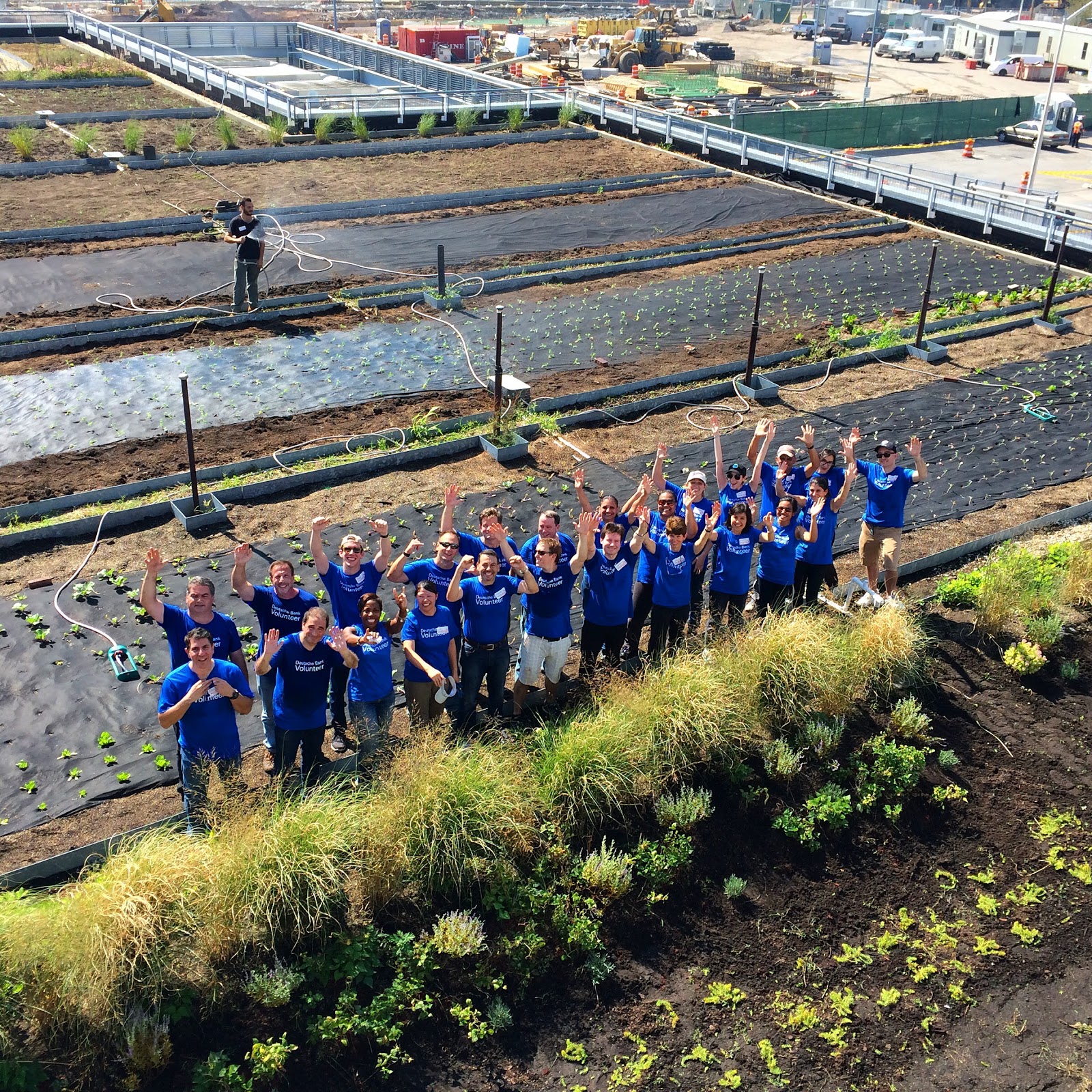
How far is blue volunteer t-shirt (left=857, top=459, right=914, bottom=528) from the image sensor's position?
34.7ft

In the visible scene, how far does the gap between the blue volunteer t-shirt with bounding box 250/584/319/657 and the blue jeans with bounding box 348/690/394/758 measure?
703 mm

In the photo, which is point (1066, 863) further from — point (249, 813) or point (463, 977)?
point (249, 813)

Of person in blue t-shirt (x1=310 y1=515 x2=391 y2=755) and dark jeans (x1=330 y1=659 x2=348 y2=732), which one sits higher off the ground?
person in blue t-shirt (x1=310 y1=515 x2=391 y2=755)

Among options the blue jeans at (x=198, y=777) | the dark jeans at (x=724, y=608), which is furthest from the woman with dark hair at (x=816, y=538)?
the blue jeans at (x=198, y=777)

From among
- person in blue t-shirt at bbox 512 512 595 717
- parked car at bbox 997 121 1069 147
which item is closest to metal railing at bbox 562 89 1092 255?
parked car at bbox 997 121 1069 147

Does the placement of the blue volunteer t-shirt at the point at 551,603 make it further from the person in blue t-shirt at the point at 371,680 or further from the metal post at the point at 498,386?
the metal post at the point at 498,386

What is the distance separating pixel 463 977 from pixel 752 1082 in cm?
180

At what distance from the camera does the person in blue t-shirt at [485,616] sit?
330 inches

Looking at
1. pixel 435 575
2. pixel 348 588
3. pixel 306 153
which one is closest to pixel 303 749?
pixel 348 588

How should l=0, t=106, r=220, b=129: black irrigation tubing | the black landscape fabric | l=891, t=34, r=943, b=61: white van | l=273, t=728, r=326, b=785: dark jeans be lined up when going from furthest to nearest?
1. l=891, t=34, r=943, b=61: white van
2. l=0, t=106, r=220, b=129: black irrigation tubing
3. the black landscape fabric
4. l=273, t=728, r=326, b=785: dark jeans

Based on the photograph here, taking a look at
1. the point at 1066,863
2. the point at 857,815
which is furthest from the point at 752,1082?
the point at 1066,863

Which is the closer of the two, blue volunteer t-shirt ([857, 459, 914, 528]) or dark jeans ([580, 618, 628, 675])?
dark jeans ([580, 618, 628, 675])

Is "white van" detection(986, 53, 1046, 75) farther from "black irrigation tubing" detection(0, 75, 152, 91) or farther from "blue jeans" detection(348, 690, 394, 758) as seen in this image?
"blue jeans" detection(348, 690, 394, 758)

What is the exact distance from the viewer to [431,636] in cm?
823
